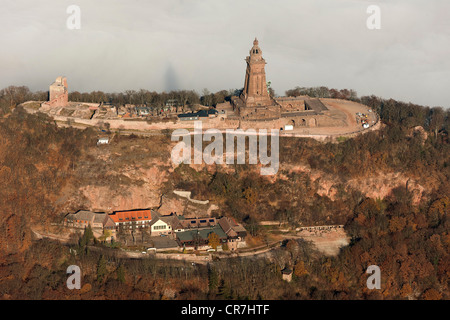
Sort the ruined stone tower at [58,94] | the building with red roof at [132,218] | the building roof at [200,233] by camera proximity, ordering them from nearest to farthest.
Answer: the building roof at [200,233], the building with red roof at [132,218], the ruined stone tower at [58,94]

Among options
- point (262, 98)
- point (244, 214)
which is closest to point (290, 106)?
point (262, 98)

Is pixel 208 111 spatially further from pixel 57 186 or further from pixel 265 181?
pixel 57 186

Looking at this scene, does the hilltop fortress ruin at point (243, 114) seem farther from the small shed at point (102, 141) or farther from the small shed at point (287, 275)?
the small shed at point (287, 275)

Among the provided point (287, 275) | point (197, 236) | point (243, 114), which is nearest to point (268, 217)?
point (197, 236)

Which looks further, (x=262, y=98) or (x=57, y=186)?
(x=262, y=98)

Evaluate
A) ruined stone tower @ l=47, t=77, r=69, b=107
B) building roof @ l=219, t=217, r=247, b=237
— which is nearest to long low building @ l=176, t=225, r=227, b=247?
A: building roof @ l=219, t=217, r=247, b=237

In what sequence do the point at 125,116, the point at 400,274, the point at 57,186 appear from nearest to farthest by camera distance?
the point at 400,274 → the point at 57,186 → the point at 125,116

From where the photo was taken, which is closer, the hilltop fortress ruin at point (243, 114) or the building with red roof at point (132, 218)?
the building with red roof at point (132, 218)

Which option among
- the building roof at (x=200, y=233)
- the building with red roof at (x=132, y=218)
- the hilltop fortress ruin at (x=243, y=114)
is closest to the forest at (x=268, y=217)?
the hilltop fortress ruin at (x=243, y=114)
